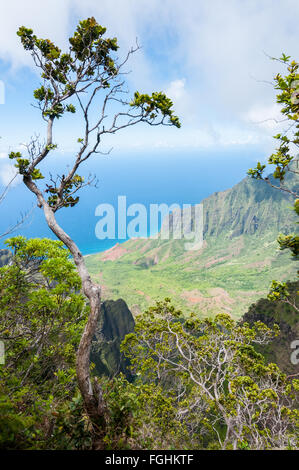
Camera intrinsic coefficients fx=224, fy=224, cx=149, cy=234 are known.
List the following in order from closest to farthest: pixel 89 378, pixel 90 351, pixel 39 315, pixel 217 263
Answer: pixel 89 378 < pixel 39 315 < pixel 90 351 < pixel 217 263

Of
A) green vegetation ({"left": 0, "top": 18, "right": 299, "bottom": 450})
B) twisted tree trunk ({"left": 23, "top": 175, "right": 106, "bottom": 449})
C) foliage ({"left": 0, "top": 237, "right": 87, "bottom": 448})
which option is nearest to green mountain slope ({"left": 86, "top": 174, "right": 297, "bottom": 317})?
green vegetation ({"left": 0, "top": 18, "right": 299, "bottom": 450})

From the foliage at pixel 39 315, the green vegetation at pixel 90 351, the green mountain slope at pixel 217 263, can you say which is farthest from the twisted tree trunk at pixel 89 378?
the green mountain slope at pixel 217 263

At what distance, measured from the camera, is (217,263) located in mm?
156375

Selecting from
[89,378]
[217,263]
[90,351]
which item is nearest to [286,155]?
[89,378]

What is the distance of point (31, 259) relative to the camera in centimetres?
1025

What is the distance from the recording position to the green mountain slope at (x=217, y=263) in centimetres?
11750

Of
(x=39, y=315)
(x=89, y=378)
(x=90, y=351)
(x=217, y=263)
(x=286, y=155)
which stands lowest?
(x=217, y=263)

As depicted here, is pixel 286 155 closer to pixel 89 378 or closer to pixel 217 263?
pixel 89 378

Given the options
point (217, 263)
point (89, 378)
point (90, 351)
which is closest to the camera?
point (89, 378)

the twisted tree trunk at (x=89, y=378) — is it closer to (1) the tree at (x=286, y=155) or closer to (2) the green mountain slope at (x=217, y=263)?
(1) the tree at (x=286, y=155)

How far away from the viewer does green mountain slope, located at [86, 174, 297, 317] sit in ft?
385

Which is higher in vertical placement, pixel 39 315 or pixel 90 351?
pixel 39 315

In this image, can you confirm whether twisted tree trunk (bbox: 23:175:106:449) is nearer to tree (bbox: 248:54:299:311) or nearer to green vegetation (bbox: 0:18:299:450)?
green vegetation (bbox: 0:18:299:450)
